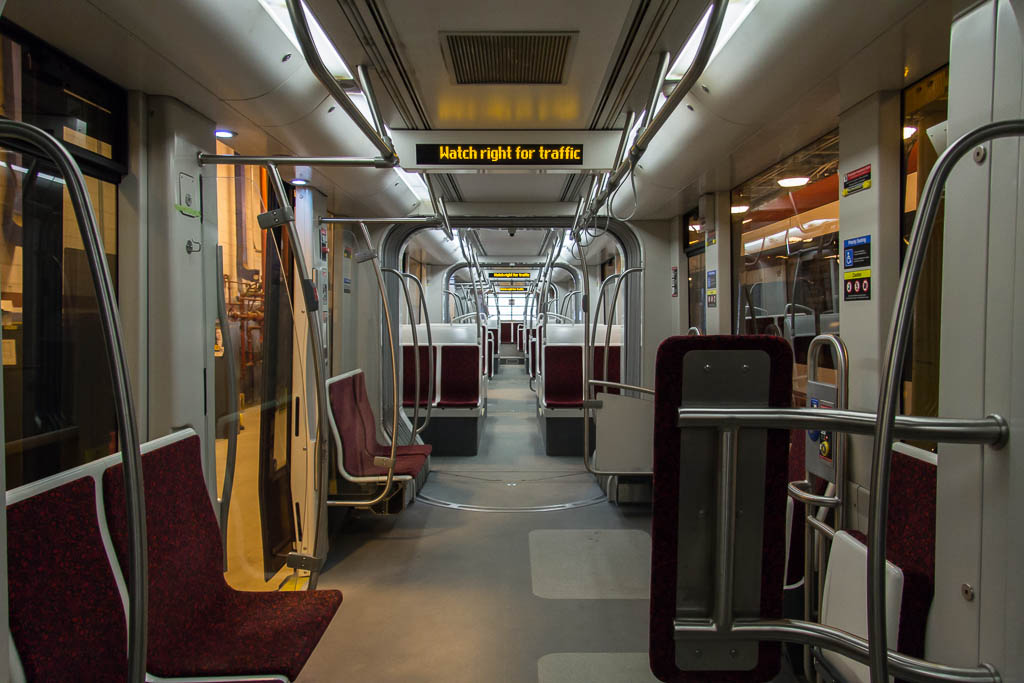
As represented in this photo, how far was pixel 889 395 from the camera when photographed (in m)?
0.83

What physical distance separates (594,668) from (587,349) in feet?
7.13

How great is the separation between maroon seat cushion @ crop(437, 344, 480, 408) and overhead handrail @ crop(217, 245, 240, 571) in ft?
11.0

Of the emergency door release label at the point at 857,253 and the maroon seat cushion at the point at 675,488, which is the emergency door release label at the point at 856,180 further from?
the maroon seat cushion at the point at 675,488

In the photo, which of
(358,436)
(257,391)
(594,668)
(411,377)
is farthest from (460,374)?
(594,668)

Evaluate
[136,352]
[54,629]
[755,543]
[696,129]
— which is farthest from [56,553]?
[696,129]

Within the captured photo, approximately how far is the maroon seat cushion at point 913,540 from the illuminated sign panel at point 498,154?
2048 mm

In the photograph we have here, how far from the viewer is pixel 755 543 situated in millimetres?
952

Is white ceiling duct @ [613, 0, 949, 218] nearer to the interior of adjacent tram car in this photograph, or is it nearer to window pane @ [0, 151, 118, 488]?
the interior of adjacent tram car

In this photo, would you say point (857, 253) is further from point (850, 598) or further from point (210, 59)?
point (210, 59)

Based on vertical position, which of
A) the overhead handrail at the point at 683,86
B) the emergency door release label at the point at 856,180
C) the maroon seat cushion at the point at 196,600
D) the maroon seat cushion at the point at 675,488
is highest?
the overhead handrail at the point at 683,86

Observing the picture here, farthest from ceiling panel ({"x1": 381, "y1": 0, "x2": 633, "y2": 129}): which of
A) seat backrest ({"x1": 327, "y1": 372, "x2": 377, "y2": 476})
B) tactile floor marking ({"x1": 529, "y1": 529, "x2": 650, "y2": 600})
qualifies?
tactile floor marking ({"x1": 529, "y1": 529, "x2": 650, "y2": 600})

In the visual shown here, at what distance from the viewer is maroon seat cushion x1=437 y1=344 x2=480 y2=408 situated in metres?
6.08

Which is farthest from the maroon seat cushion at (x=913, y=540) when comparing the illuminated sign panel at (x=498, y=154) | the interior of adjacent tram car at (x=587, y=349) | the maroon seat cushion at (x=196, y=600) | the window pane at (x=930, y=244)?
the illuminated sign panel at (x=498, y=154)

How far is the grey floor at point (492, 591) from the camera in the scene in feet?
8.18
